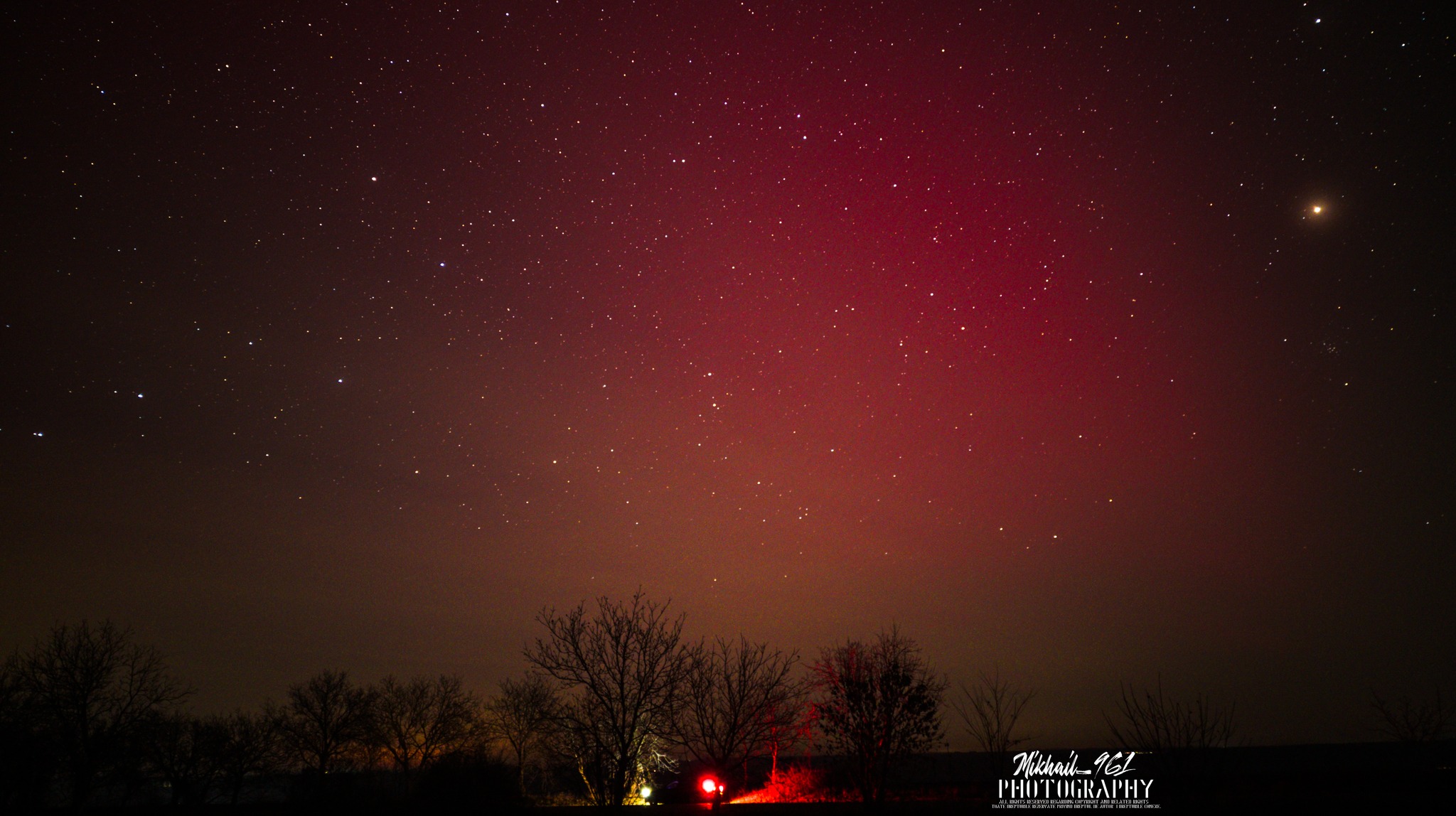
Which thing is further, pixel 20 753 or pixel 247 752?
pixel 247 752

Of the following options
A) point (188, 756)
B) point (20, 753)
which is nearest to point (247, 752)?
point (188, 756)

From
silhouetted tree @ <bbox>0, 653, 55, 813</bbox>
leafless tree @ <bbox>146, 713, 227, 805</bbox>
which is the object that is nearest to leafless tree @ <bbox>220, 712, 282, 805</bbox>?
leafless tree @ <bbox>146, 713, 227, 805</bbox>

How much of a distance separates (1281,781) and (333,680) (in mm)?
48571

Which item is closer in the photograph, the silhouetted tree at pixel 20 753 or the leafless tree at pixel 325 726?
the silhouetted tree at pixel 20 753

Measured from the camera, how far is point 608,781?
80.2 ft

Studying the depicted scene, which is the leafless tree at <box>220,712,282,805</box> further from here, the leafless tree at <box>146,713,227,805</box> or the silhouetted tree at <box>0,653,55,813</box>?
the silhouetted tree at <box>0,653,55,813</box>

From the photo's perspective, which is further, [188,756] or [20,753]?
[188,756]

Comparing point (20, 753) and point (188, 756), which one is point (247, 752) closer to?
point (188, 756)

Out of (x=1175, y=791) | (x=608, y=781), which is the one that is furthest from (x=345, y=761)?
(x=1175, y=791)

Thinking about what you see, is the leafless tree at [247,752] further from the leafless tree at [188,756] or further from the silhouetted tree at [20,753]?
the silhouetted tree at [20,753]

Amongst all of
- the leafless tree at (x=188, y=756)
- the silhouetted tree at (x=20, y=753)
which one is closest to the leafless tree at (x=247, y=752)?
the leafless tree at (x=188, y=756)

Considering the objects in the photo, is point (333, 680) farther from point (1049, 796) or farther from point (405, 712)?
point (1049, 796)

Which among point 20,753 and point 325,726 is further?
point 325,726

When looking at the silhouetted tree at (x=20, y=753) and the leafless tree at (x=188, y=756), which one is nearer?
the silhouetted tree at (x=20, y=753)
